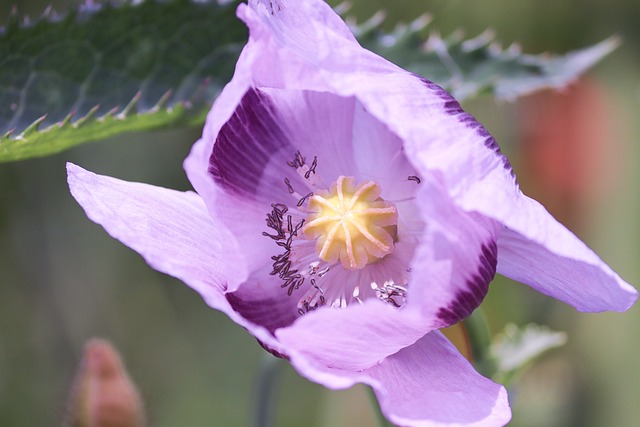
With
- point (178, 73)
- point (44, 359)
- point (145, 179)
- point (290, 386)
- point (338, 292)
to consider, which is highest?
point (178, 73)

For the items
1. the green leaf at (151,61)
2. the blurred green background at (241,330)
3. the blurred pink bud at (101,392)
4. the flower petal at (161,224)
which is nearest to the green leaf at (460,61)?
the green leaf at (151,61)

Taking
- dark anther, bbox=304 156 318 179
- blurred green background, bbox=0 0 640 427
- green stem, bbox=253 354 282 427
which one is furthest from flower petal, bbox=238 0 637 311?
blurred green background, bbox=0 0 640 427

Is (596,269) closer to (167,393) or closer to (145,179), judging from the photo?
(145,179)

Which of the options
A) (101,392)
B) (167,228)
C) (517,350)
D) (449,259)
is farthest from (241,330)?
(449,259)

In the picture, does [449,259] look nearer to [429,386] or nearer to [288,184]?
[429,386]

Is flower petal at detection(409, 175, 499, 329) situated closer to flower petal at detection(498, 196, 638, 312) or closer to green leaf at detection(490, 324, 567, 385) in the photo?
flower petal at detection(498, 196, 638, 312)

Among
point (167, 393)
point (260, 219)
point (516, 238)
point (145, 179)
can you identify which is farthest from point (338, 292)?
point (167, 393)
